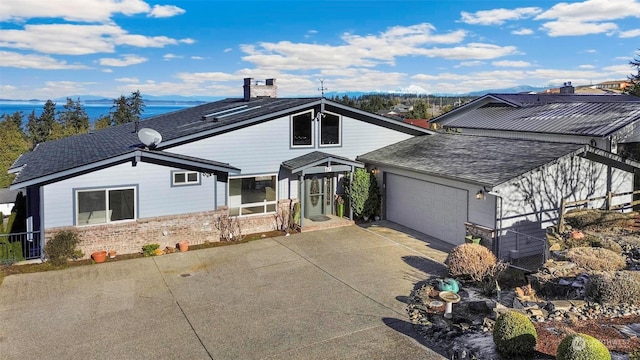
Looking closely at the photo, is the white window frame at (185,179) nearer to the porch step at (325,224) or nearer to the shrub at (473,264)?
the porch step at (325,224)

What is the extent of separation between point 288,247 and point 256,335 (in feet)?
19.7

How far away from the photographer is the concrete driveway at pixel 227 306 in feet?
26.3

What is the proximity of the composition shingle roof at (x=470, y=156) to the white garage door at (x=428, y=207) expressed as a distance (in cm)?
68

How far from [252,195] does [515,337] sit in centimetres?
1104

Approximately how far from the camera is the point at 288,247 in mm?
14438

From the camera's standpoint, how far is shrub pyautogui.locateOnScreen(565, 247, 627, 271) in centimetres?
995

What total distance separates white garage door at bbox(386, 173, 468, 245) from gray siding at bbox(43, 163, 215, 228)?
7045 millimetres

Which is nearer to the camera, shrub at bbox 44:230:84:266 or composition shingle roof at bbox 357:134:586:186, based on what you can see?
shrub at bbox 44:230:84:266

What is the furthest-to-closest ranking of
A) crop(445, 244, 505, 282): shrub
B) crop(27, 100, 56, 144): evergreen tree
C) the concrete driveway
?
crop(27, 100, 56, 144): evergreen tree → crop(445, 244, 505, 282): shrub → the concrete driveway

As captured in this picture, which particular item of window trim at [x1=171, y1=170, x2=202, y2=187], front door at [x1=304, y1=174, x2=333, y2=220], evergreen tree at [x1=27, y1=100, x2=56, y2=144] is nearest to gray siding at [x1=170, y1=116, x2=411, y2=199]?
front door at [x1=304, y1=174, x2=333, y2=220]

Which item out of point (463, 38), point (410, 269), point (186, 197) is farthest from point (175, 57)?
point (410, 269)

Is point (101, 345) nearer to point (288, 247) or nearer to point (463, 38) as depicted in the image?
point (288, 247)

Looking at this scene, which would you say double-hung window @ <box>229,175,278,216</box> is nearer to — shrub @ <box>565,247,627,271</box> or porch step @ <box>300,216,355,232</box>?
porch step @ <box>300,216,355,232</box>

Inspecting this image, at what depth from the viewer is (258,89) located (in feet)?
82.7
